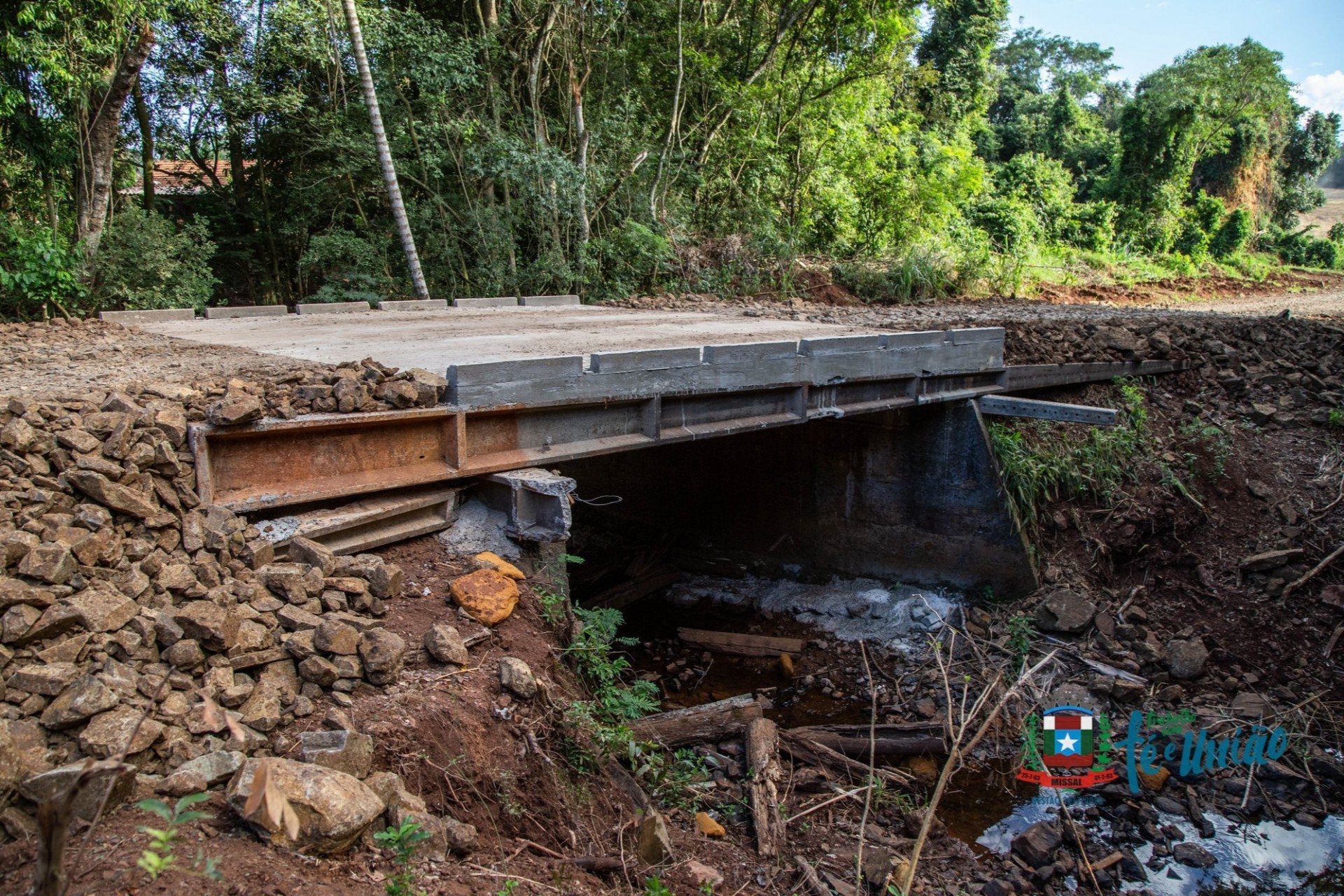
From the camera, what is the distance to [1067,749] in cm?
741

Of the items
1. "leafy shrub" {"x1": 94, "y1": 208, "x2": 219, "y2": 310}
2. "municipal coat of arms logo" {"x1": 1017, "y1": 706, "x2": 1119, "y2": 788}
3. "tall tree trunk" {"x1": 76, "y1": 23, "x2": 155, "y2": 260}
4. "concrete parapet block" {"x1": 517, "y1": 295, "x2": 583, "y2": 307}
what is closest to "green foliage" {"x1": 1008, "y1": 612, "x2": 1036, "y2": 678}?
"municipal coat of arms logo" {"x1": 1017, "y1": 706, "x2": 1119, "y2": 788}

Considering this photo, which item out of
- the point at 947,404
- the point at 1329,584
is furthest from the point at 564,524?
the point at 1329,584

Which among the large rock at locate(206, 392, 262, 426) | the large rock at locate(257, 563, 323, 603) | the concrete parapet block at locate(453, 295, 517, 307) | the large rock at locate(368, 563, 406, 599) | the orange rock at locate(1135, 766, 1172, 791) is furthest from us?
the concrete parapet block at locate(453, 295, 517, 307)

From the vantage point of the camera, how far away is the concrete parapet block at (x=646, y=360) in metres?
6.55

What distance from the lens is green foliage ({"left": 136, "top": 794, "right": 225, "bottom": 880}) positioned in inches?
88.5

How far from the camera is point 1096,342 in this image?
36.5ft

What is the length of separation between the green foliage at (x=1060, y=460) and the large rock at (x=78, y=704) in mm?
8393

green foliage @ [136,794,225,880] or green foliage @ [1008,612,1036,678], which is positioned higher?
green foliage @ [136,794,225,880]

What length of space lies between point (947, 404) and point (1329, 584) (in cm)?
403

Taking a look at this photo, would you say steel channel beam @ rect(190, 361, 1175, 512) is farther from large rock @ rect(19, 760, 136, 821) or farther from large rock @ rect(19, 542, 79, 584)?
large rock @ rect(19, 760, 136, 821)

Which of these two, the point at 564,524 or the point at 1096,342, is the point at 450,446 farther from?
the point at 1096,342

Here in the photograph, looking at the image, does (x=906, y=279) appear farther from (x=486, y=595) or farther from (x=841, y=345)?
(x=486, y=595)

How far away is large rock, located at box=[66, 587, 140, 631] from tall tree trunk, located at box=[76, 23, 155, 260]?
1037 centimetres

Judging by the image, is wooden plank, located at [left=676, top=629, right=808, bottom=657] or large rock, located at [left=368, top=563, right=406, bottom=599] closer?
large rock, located at [left=368, top=563, right=406, bottom=599]
